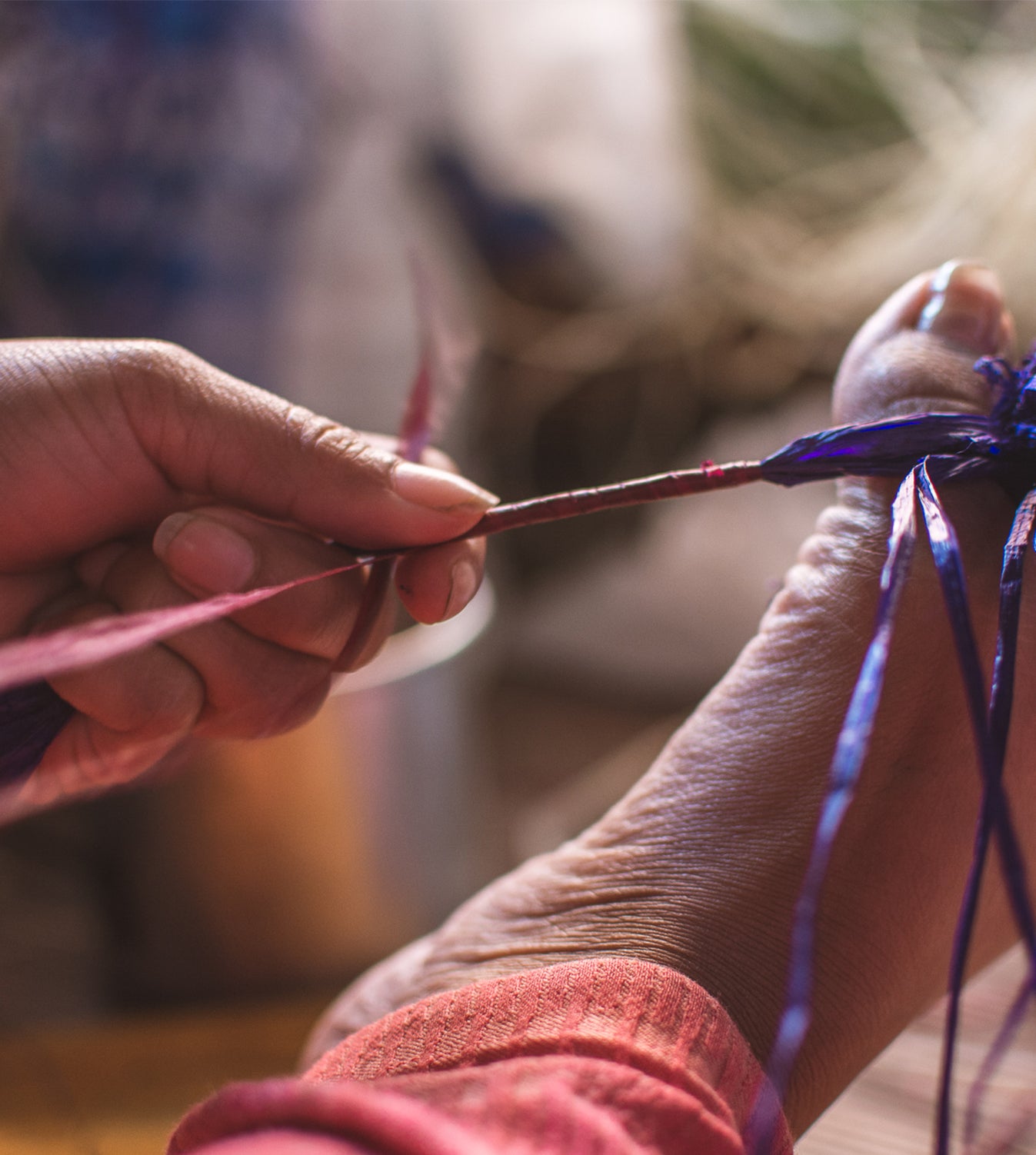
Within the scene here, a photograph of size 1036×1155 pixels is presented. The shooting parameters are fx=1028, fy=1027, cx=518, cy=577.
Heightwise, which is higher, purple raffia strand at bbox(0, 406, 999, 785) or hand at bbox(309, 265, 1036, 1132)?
purple raffia strand at bbox(0, 406, 999, 785)

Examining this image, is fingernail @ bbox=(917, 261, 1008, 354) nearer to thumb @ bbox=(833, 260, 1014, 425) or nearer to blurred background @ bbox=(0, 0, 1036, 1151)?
thumb @ bbox=(833, 260, 1014, 425)

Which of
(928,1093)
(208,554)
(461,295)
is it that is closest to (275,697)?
(208,554)

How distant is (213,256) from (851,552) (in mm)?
916

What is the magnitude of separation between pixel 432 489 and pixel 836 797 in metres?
0.24

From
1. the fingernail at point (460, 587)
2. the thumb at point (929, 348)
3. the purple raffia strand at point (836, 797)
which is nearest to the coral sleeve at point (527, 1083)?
the purple raffia strand at point (836, 797)

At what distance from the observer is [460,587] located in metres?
0.45

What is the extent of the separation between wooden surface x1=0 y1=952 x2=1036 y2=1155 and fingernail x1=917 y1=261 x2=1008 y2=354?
0.40m

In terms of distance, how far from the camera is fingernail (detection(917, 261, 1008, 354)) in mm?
504

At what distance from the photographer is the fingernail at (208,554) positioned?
461 millimetres

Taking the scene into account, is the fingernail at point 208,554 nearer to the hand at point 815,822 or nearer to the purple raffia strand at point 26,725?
the purple raffia strand at point 26,725

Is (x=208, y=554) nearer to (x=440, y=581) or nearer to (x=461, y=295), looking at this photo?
(x=440, y=581)

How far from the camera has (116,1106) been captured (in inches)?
29.6

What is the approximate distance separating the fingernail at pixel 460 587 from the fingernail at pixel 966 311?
0.26m

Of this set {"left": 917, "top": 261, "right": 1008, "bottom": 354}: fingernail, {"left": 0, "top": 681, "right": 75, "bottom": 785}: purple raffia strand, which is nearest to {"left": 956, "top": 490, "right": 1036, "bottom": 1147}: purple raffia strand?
{"left": 917, "top": 261, "right": 1008, "bottom": 354}: fingernail
